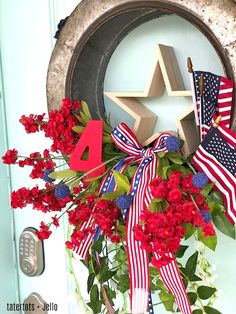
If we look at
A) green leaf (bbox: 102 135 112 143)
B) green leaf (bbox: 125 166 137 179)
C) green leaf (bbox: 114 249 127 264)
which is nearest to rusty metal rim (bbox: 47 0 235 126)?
green leaf (bbox: 102 135 112 143)

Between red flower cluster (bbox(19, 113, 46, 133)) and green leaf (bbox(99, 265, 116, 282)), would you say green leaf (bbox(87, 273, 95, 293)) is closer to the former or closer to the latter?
green leaf (bbox(99, 265, 116, 282))

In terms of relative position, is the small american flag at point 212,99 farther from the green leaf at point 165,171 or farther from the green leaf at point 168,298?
the green leaf at point 168,298

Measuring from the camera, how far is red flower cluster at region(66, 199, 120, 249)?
74 centimetres

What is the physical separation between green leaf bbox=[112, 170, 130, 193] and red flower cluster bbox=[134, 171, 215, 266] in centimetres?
10

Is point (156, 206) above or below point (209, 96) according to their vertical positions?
below

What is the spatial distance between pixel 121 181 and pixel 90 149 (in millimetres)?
105

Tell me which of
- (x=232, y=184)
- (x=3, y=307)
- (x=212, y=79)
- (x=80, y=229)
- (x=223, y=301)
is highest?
(x=212, y=79)

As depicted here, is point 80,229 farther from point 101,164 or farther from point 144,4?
point 144,4

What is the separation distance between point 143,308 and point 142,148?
0.95 feet

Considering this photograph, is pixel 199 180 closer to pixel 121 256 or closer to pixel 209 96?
pixel 209 96

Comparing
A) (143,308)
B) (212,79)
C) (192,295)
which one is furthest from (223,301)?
(212,79)

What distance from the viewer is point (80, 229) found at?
0.85 meters

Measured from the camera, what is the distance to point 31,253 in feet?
4.19

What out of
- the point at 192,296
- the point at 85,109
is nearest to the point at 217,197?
the point at 192,296
